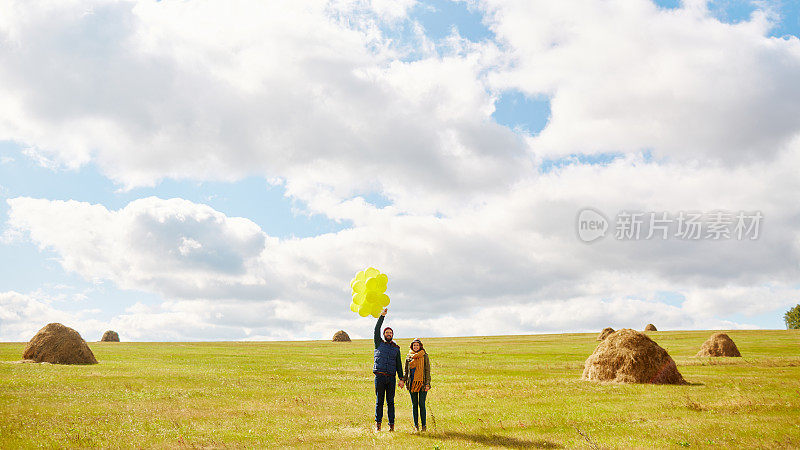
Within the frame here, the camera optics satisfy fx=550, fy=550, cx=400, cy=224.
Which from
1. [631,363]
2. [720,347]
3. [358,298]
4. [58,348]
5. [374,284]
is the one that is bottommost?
[720,347]

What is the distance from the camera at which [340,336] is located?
99000 mm

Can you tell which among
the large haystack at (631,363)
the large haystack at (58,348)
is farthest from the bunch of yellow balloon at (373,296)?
the large haystack at (58,348)

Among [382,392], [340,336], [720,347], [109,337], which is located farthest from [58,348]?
[109,337]

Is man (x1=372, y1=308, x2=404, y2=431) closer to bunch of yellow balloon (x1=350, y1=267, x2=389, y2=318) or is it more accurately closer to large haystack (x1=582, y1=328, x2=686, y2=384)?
bunch of yellow balloon (x1=350, y1=267, x2=389, y2=318)

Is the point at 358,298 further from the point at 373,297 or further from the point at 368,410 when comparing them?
the point at 368,410

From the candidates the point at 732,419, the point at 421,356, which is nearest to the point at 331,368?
the point at 421,356

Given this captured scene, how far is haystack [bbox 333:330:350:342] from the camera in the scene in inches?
3895

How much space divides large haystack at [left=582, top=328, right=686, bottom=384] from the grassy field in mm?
1428

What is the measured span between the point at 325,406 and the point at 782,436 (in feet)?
56.0

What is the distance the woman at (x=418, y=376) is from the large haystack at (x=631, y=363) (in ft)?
60.4

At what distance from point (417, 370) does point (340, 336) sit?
82.9 m

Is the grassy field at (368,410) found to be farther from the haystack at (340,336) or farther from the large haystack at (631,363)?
the haystack at (340,336)

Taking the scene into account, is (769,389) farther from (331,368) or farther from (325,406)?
(331,368)

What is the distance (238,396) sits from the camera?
1083 inches
